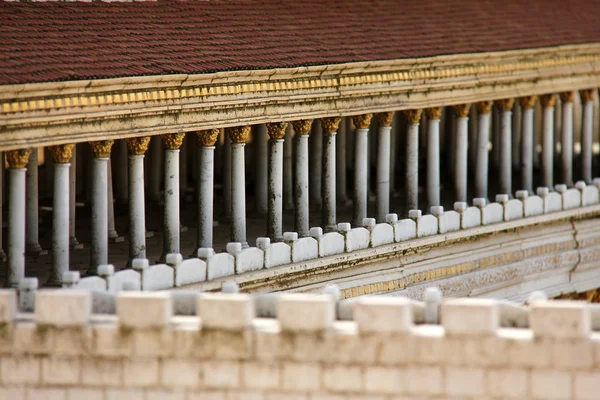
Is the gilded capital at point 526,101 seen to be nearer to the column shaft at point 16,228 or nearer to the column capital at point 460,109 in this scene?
the column capital at point 460,109

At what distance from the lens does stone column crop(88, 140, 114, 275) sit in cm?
2942

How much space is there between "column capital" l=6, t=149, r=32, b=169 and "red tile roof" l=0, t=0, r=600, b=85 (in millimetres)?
1277

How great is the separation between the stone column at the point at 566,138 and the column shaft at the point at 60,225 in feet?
67.0

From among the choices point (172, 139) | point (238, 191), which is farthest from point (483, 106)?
point (172, 139)

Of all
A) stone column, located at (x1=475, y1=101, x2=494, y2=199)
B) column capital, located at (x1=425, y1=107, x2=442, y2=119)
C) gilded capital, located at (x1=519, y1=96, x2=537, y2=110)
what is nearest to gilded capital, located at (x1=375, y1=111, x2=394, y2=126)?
column capital, located at (x1=425, y1=107, x2=442, y2=119)

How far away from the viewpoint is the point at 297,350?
22.0m

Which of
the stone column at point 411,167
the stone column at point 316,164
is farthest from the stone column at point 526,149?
the stone column at point 316,164

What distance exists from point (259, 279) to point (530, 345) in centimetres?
1025

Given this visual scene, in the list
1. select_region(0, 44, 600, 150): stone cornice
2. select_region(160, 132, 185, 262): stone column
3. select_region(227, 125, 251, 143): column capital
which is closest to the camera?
select_region(0, 44, 600, 150): stone cornice

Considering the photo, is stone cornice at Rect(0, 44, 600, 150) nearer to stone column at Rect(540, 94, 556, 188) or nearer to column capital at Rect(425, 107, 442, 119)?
column capital at Rect(425, 107, 442, 119)

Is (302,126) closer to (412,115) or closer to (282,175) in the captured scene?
(282,175)

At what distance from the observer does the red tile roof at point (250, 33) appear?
2912 cm

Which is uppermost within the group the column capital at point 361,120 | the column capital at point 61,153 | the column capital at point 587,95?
the column capital at point 587,95

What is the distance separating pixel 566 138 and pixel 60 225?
20945 mm
